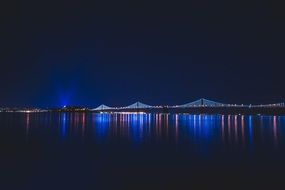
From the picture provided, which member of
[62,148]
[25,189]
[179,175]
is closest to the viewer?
[25,189]

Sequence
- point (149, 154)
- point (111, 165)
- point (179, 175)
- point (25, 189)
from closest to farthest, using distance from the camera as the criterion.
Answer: point (25, 189), point (179, 175), point (111, 165), point (149, 154)

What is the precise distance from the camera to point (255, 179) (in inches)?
305

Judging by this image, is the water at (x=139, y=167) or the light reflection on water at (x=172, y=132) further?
the light reflection on water at (x=172, y=132)

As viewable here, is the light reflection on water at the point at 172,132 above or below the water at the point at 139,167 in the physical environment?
above

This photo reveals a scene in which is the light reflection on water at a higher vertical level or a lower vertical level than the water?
higher

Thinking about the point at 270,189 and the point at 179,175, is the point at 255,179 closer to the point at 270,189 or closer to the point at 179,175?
the point at 270,189

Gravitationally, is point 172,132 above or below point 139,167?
above

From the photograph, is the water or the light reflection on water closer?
the water

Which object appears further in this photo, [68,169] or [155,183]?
[68,169]

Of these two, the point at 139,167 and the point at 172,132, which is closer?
the point at 139,167

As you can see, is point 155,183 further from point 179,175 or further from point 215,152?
point 215,152

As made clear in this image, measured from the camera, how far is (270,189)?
6.87 m

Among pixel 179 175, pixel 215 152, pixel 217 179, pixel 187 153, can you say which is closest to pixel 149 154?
pixel 187 153

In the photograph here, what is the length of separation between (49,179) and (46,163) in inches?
81.4
